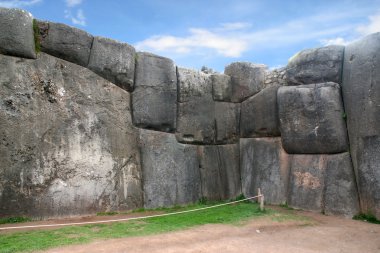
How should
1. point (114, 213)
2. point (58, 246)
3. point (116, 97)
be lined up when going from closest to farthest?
1. point (58, 246)
2. point (114, 213)
3. point (116, 97)

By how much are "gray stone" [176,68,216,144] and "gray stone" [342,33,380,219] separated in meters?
3.22

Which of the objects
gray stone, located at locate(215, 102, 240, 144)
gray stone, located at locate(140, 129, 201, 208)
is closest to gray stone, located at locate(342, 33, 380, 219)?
gray stone, located at locate(215, 102, 240, 144)

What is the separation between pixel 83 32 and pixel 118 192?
3.31m

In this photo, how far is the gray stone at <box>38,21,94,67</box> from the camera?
6949 millimetres

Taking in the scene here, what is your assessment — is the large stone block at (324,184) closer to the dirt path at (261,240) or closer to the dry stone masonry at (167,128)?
the dry stone masonry at (167,128)

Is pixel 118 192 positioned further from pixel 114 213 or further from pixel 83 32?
pixel 83 32

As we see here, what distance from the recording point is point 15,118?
→ 251 inches

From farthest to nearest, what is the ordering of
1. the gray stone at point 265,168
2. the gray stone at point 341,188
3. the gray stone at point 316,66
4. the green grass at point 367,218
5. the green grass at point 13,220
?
the gray stone at point 265,168 < the gray stone at point 316,66 < the gray stone at point 341,188 < the green grass at point 367,218 < the green grass at point 13,220

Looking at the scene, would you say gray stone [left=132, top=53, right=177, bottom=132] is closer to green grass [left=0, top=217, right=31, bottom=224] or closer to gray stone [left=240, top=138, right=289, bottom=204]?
gray stone [left=240, top=138, right=289, bottom=204]

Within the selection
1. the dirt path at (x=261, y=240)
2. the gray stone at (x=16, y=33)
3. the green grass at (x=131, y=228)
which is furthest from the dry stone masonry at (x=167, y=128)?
the dirt path at (x=261, y=240)

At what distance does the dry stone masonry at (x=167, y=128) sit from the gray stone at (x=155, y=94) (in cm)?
3

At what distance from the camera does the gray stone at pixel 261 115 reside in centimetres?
870

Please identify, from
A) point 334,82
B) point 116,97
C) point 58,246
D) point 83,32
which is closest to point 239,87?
point 334,82

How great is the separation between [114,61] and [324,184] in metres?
5.07
